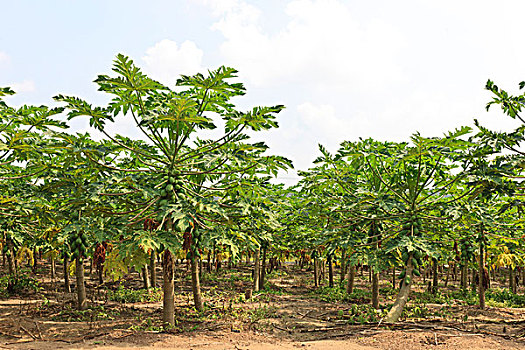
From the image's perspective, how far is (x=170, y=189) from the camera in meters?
7.76

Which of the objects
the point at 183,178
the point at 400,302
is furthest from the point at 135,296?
the point at 400,302

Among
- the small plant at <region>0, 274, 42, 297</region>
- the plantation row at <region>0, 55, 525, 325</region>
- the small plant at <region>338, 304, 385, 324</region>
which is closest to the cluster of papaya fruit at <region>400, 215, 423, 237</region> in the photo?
the plantation row at <region>0, 55, 525, 325</region>

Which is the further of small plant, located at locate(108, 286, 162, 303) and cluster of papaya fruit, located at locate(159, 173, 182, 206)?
small plant, located at locate(108, 286, 162, 303)

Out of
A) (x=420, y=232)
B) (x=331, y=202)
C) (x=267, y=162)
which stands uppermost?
(x=267, y=162)

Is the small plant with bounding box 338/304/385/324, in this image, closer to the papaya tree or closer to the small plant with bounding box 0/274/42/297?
the papaya tree

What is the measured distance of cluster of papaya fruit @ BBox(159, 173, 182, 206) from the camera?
7.75 meters

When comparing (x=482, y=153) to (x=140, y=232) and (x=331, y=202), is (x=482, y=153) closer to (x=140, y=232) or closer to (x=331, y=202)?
(x=331, y=202)

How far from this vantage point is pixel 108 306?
517 inches

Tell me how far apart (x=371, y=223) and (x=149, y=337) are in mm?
6918

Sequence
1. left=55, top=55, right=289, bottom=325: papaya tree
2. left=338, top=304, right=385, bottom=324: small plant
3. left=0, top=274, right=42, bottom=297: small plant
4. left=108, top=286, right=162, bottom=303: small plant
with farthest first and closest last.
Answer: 1. left=0, top=274, right=42, bottom=297: small plant
2. left=108, top=286, right=162, bottom=303: small plant
3. left=338, top=304, right=385, bottom=324: small plant
4. left=55, top=55, right=289, bottom=325: papaya tree

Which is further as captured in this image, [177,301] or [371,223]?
[177,301]

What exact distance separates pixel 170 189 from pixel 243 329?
4499mm

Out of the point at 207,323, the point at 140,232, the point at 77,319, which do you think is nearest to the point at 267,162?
the point at 140,232

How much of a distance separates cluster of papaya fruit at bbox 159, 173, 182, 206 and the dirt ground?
9.91 feet
